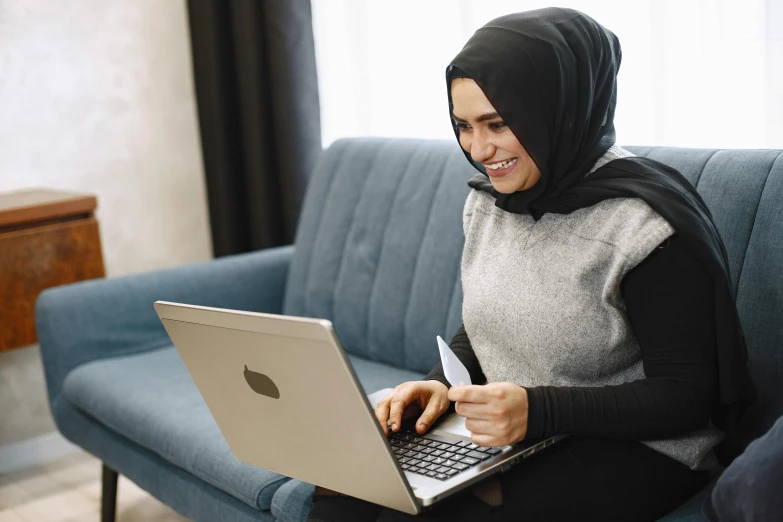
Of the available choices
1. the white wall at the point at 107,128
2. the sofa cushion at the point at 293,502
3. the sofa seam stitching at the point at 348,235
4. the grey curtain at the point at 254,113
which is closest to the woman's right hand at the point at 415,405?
the sofa cushion at the point at 293,502

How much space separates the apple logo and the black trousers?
223 millimetres

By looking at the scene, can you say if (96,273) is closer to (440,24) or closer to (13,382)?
(13,382)

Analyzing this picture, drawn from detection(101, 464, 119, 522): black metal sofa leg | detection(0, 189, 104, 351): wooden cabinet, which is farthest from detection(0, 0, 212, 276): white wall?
detection(101, 464, 119, 522): black metal sofa leg

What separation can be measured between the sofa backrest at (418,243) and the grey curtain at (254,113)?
1.35 feet

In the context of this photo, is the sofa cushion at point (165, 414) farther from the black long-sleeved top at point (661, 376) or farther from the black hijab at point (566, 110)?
the black hijab at point (566, 110)

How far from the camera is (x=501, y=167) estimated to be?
1.38 meters

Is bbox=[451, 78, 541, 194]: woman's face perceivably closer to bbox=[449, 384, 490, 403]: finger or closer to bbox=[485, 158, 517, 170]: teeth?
bbox=[485, 158, 517, 170]: teeth

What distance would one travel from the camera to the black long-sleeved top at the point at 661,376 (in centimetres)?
121

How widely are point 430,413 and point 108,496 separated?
50.0 inches

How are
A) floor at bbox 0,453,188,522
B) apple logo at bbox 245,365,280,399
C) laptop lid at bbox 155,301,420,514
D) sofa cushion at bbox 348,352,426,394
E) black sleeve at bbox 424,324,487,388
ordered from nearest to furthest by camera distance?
1. laptop lid at bbox 155,301,420,514
2. apple logo at bbox 245,365,280,399
3. black sleeve at bbox 424,324,487,388
4. sofa cushion at bbox 348,352,426,394
5. floor at bbox 0,453,188,522

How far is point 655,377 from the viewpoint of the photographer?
1237 mm

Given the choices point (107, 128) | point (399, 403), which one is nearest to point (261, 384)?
point (399, 403)

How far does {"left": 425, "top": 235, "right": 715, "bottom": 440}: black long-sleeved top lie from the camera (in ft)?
3.97

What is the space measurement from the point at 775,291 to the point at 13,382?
7.70 feet
